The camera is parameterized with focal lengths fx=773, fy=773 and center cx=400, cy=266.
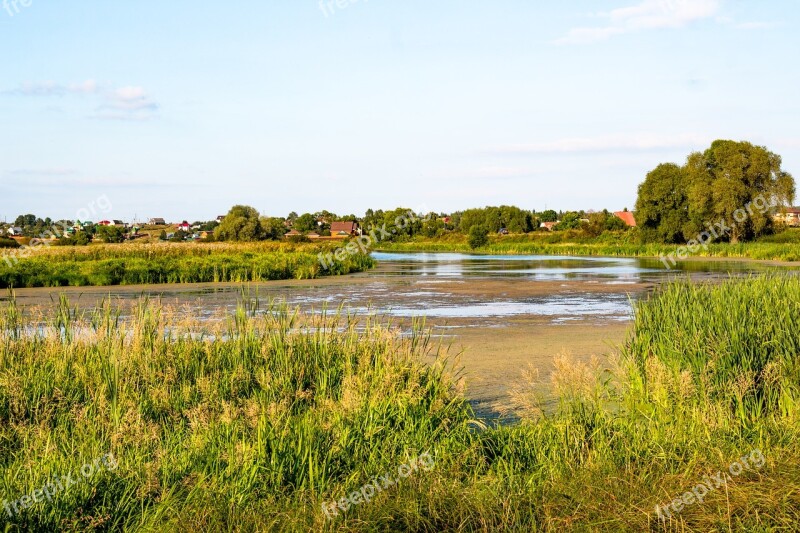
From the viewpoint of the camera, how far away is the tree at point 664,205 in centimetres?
6000

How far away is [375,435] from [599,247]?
202 feet

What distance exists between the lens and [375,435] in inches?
229

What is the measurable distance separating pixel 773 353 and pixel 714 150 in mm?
54530

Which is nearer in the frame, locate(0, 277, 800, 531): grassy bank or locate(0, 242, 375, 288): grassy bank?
locate(0, 277, 800, 531): grassy bank

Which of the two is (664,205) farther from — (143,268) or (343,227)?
(343,227)

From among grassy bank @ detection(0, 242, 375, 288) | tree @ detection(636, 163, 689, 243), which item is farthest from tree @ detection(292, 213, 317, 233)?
grassy bank @ detection(0, 242, 375, 288)

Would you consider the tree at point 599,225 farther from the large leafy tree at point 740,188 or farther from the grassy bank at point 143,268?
the grassy bank at point 143,268

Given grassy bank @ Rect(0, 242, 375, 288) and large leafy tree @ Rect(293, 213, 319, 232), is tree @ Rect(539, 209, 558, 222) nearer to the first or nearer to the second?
large leafy tree @ Rect(293, 213, 319, 232)

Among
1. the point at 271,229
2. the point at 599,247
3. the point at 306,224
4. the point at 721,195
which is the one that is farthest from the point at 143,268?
the point at 306,224

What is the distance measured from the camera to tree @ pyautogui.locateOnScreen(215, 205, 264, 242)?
7212 centimetres

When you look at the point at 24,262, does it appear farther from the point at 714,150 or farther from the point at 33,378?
the point at 714,150

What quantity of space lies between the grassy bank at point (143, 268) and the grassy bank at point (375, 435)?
19.2m

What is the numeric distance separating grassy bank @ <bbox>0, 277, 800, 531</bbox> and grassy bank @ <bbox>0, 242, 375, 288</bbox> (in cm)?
1922

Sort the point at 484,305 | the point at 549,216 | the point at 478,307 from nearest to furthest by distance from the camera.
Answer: the point at 478,307
the point at 484,305
the point at 549,216
